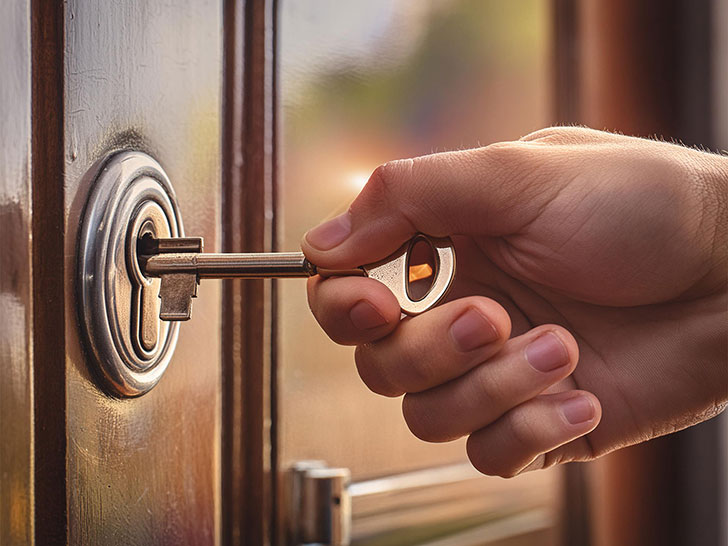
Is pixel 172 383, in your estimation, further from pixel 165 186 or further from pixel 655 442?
pixel 655 442

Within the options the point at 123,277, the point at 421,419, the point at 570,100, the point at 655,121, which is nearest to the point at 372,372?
the point at 421,419

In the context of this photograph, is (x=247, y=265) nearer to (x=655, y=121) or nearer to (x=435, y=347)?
(x=435, y=347)

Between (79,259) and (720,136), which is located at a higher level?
(720,136)

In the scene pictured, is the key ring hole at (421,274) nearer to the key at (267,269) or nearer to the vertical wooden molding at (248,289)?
the key at (267,269)

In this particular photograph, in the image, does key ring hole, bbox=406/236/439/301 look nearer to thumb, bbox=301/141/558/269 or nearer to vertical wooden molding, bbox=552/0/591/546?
thumb, bbox=301/141/558/269

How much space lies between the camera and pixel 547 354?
0.42 meters

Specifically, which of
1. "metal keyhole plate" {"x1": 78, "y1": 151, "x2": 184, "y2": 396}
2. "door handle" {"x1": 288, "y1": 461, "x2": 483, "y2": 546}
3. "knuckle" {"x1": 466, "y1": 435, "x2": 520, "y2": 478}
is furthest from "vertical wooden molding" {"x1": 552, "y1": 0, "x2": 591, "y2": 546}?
"metal keyhole plate" {"x1": 78, "y1": 151, "x2": 184, "y2": 396}

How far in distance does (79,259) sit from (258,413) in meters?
0.22

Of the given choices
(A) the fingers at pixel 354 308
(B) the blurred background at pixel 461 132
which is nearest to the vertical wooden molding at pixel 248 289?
(B) the blurred background at pixel 461 132

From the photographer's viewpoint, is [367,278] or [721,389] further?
[721,389]

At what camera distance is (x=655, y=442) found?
1114 millimetres

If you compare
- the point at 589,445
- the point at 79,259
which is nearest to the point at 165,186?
the point at 79,259

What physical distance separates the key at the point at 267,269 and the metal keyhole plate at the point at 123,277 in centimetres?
1

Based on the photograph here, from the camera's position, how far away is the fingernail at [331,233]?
16.1 inches
